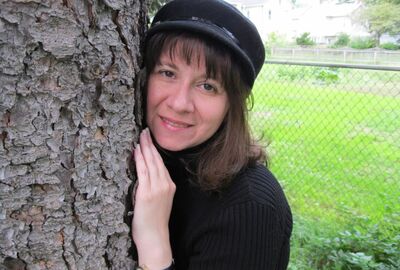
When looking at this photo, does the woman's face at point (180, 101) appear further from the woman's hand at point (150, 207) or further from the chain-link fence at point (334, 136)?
the chain-link fence at point (334, 136)

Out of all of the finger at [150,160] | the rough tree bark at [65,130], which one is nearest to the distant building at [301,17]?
the finger at [150,160]

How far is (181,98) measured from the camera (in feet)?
4.38

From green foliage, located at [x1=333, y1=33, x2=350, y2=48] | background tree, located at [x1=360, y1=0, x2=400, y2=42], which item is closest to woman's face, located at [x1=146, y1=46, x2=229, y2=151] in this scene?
background tree, located at [x1=360, y1=0, x2=400, y2=42]

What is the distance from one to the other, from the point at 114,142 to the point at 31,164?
0.23 metres

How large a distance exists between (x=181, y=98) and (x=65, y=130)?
0.47 meters

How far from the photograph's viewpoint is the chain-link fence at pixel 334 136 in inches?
170

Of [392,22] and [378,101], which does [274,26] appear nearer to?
[392,22]

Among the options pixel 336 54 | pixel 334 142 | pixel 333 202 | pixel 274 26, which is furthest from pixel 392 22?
pixel 274 26

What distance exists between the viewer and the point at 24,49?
85 cm

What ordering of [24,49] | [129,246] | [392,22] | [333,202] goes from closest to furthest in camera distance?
1. [24,49]
2. [129,246]
3. [333,202]
4. [392,22]

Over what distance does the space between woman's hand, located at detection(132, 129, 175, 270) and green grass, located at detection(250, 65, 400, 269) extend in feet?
8.81

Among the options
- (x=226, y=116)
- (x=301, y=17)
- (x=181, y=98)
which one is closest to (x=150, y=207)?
(x=181, y=98)

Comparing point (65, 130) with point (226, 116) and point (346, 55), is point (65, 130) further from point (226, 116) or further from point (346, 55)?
point (346, 55)

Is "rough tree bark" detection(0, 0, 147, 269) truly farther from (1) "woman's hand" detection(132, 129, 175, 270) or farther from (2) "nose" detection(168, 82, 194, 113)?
(2) "nose" detection(168, 82, 194, 113)
